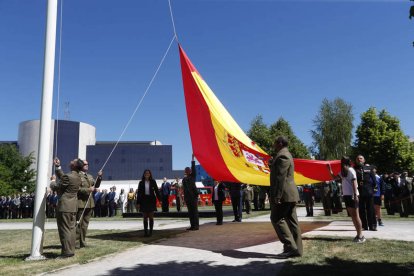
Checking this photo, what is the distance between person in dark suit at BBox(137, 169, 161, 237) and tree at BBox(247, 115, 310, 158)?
78.1 feet

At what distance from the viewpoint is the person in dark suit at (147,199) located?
975 centimetres

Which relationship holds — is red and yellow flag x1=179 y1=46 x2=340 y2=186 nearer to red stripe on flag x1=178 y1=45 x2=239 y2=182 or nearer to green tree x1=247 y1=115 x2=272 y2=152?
red stripe on flag x1=178 y1=45 x2=239 y2=182

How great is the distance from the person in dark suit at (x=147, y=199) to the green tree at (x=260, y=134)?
2444 centimetres

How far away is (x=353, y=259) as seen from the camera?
18.9 feet

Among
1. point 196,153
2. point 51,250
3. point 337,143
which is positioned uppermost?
point 337,143

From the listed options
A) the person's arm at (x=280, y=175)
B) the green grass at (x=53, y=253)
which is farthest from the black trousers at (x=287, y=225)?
the green grass at (x=53, y=253)

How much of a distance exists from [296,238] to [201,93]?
573 centimetres

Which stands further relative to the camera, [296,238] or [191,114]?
[191,114]

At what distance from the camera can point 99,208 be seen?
23172 mm

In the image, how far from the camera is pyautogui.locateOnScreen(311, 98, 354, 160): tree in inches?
1797

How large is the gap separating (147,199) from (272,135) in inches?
1067

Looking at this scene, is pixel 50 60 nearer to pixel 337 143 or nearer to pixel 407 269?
pixel 407 269

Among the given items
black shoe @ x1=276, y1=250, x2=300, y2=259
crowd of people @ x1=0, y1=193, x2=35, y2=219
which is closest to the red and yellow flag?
black shoe @ x1=276, y1=250, x2=300, y2=259

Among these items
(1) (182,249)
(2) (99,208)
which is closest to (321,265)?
(1) (182,249)
